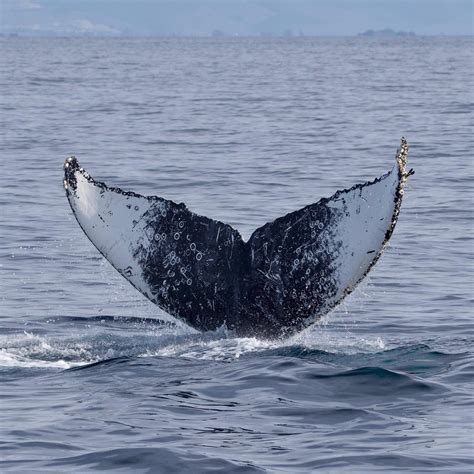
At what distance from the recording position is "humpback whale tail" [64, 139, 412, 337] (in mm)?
8906

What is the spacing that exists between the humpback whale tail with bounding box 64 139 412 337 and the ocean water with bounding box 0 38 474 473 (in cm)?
30

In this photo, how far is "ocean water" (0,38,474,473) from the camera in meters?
7.52

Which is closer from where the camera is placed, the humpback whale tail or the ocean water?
the ocean water

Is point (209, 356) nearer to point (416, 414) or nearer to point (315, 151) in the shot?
point (416, 414)

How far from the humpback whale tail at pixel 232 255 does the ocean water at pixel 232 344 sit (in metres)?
0.30

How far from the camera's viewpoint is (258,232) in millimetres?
9211

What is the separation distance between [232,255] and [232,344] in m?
0.59

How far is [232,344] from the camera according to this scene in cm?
930

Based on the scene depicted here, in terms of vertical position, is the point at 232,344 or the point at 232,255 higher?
the point at 232,255

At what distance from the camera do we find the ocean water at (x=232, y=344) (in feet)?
24.7

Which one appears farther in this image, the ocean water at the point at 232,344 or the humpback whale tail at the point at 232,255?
the humpback whale tail at the point at 232,255

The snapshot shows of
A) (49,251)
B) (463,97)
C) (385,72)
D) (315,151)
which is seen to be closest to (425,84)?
(463,97)

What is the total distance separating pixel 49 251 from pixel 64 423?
275 inches

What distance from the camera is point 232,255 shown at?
924 cm
